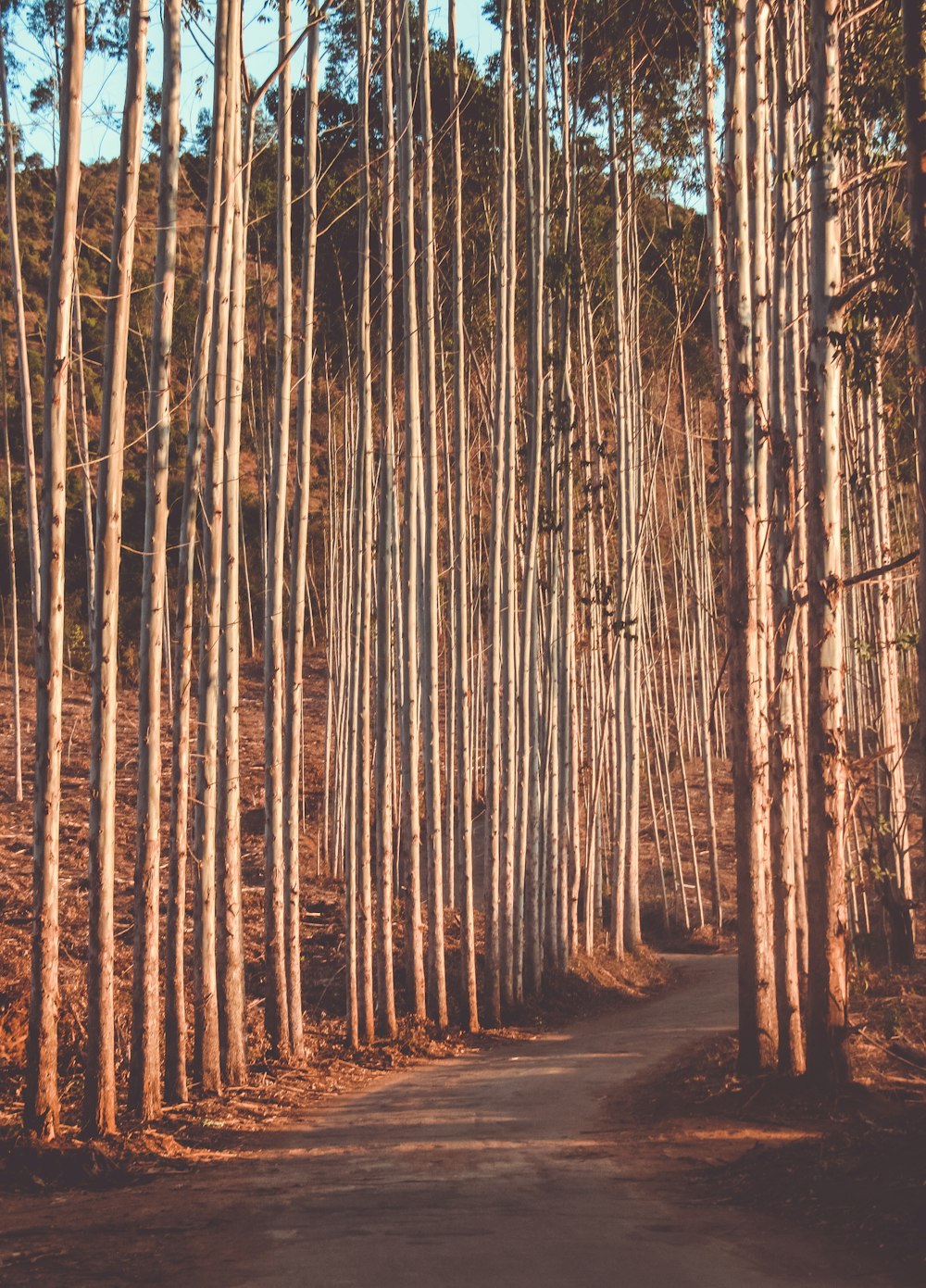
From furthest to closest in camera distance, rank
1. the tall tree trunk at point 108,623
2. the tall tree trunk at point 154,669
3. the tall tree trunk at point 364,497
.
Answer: the tall tree trunk at point 364,497 → the tall tree trunk at point 154,669 → the tall tree trunk at point 108,623

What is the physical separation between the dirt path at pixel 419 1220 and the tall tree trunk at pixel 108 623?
0.82 meters

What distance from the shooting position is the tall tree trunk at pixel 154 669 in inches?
289

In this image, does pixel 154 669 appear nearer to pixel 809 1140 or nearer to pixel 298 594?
pixel 298 594

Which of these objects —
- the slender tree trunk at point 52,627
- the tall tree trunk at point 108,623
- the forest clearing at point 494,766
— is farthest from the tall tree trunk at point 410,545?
the slender tree trunk at point 52,627

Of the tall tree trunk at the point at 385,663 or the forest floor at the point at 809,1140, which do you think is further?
the tall tree trunk at the point at 385,663

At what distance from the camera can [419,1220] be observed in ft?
17.3

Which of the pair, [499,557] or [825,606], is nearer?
[825,606]

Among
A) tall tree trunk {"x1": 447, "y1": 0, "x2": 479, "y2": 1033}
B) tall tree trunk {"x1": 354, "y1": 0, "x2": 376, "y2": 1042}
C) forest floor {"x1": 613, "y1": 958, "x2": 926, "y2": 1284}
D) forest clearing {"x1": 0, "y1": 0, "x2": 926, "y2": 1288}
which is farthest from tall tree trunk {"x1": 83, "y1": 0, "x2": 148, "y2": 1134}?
tall tree trunk {"x1": 447, "y1": 0, "x2": 479, "y2": 1033}

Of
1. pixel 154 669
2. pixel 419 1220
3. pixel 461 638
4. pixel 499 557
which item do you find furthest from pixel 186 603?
pixel 499 557

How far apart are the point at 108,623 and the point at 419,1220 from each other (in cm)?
365

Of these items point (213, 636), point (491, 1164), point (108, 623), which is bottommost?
point (491, 1164)

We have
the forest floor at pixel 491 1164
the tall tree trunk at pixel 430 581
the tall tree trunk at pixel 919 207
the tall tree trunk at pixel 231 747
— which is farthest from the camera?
the tall tree trunk at pixel 430 581

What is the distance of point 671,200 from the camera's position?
18.1 metres

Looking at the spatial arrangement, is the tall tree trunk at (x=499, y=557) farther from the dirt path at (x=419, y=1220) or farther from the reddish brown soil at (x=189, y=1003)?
the dirt path at (x=419, y=1220)
